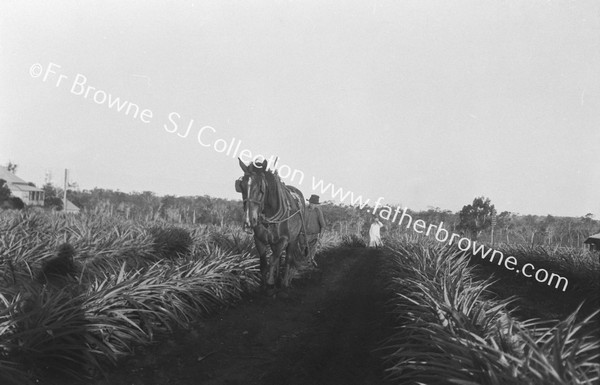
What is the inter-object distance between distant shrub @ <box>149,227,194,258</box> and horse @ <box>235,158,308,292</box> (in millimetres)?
3350

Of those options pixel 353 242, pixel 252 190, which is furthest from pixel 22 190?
pixel 252 190

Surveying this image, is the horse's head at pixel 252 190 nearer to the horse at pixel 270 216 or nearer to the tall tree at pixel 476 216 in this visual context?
the horse at pixel 270 216

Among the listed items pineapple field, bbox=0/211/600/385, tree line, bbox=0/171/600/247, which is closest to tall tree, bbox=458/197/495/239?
tree line, bbox=0/171/600/247

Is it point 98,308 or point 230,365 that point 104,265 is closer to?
point 98,308

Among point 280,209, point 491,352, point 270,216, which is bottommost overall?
point 491,352

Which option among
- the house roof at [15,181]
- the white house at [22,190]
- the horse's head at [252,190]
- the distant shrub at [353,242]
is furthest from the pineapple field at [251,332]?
the house roof at [15,181]

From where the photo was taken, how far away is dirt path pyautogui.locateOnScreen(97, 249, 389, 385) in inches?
130

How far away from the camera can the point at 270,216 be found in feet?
20.7

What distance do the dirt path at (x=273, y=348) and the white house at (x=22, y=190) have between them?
186 ft

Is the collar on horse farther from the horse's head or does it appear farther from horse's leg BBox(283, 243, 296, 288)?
horse's leg BBox(283, 243, 296, 288)

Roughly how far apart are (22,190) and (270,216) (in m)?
58.3

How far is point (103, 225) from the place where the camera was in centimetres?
1173

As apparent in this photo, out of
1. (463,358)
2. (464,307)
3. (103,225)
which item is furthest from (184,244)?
(463,358)

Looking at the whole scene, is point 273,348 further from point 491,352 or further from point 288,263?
point 288,263
